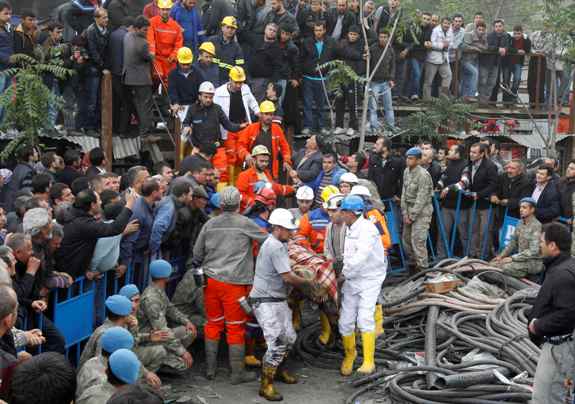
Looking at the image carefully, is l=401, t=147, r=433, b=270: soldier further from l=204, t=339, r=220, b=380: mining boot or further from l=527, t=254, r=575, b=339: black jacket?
l=527, t=254, r=575, b=339: black jacket

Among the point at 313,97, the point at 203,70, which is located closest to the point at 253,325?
the point at 203,70

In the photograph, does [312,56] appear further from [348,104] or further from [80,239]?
[80,239]

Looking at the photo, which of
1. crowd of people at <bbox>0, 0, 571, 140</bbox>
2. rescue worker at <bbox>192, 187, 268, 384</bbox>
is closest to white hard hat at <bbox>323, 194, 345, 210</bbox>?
rescue worker at <bbox>192, 187, 268, 384</bbox>

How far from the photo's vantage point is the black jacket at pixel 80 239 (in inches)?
359

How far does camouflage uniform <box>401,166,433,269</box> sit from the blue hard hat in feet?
11.4

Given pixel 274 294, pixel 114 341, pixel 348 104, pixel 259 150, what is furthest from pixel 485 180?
pixel 114 341

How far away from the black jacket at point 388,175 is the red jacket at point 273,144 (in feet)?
5.13

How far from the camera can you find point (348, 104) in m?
17.5

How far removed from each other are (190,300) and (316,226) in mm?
1953

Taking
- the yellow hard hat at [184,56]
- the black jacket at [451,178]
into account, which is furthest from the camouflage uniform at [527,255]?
the yellow hard hat at [184,56]

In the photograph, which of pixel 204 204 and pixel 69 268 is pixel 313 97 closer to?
pixel 204 204

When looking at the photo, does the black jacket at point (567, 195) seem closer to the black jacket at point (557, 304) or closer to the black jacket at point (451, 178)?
the black jacket at point (451, 178)

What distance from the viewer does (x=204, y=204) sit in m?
11.3

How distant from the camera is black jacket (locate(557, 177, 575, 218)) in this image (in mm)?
13352
